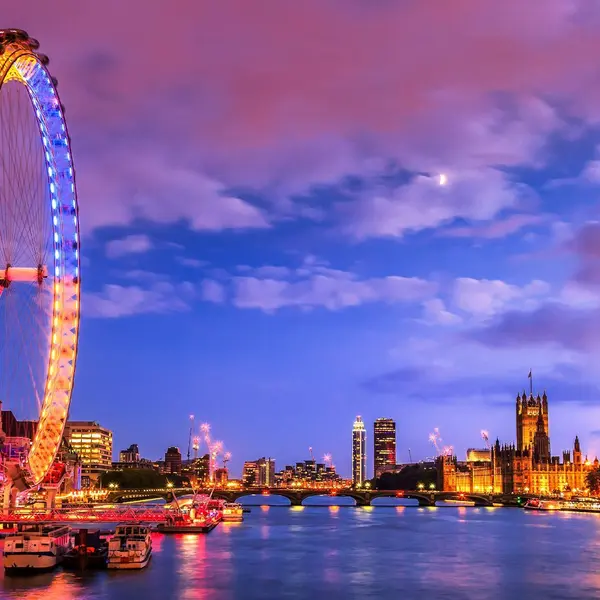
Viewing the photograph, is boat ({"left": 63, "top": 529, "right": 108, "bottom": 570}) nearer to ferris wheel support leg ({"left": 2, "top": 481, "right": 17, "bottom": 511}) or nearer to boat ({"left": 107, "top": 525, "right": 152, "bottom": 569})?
boat ({"left": 107, "top": 525, "right": 152, "bottom": 569})

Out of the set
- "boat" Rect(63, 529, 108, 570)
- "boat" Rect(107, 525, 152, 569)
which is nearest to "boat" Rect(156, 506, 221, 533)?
"boat" Rect(107, 525, 152, 569)

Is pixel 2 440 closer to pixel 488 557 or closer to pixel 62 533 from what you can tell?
pixel 62 533

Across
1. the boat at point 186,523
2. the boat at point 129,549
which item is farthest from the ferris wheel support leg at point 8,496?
the boat at point 129,549

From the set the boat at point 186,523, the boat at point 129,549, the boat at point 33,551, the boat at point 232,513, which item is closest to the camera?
the boat at point 33,551

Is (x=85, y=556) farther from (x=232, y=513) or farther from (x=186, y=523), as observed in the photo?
(x=232, y=513)

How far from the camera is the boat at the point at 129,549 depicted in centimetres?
6975

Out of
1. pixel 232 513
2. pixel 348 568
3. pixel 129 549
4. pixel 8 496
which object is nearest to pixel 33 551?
pixel 129 549

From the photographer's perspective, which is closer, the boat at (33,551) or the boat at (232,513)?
the boat at (33,551)

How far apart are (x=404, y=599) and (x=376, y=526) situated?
257ft

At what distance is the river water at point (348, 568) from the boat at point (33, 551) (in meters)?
1.69

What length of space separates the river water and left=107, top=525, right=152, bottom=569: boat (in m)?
1.17

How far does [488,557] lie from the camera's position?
90938mm

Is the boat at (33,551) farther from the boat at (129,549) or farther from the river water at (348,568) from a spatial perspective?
the boat at (129,549)

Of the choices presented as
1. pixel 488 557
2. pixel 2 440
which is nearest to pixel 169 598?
pixel 488 557
